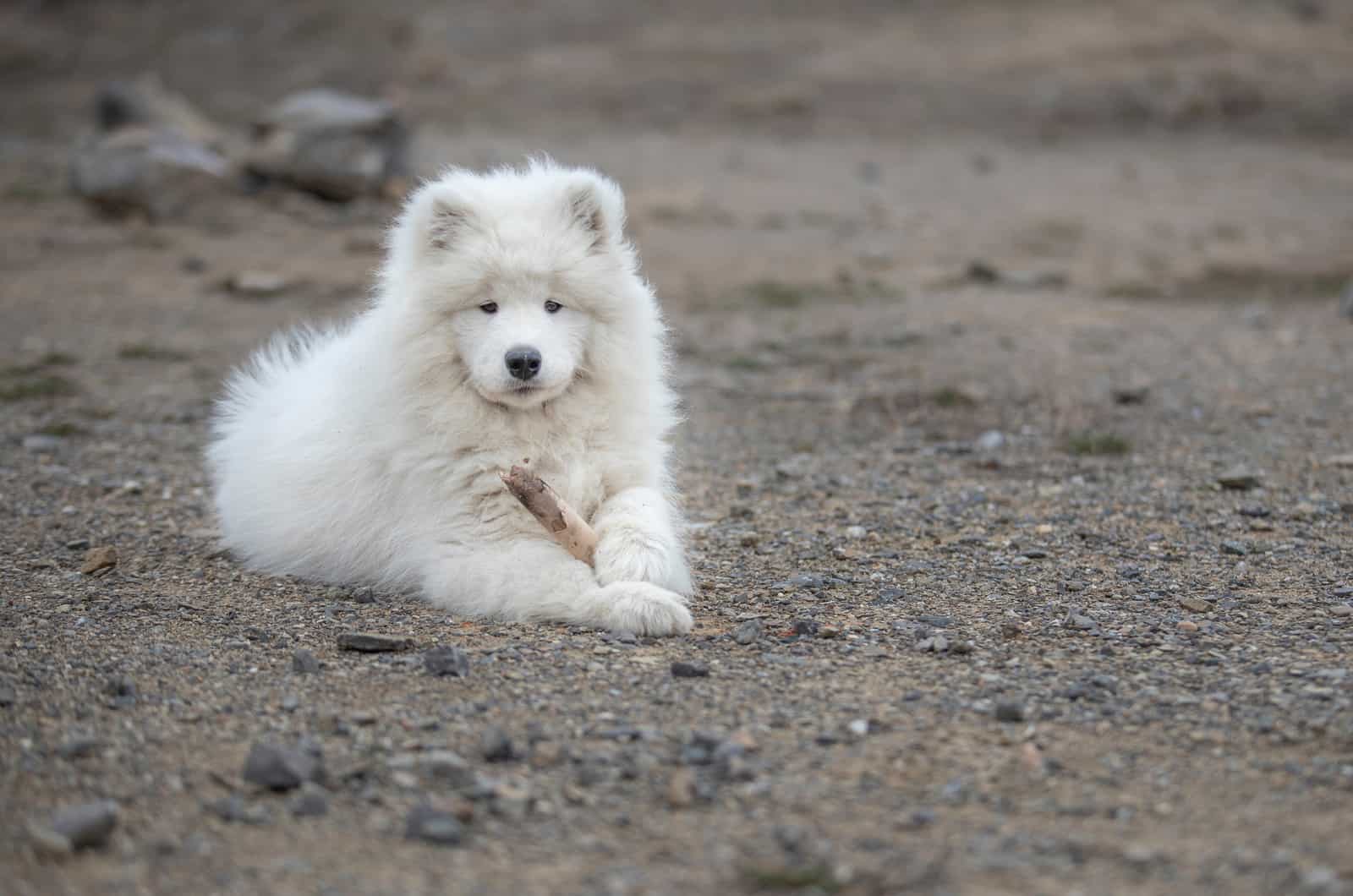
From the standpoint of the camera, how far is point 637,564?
5.23 m

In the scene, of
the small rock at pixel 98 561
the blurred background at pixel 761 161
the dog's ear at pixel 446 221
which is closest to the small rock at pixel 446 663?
the dog's ear at pixel 446 221

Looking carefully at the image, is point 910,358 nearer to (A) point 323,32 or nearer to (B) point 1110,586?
(B) point 1110,586

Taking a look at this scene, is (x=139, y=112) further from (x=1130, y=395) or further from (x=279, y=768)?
(x=279, y=768)

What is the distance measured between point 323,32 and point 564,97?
6526 millimetres

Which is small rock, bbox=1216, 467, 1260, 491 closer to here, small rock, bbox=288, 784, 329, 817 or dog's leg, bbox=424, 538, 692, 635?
dog's leg, bbox=424, 538, 692, 635

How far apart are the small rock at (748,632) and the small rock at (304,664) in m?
1.41

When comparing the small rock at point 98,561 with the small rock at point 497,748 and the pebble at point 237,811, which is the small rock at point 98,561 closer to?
the pebble at point 237,811

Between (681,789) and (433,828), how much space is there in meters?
0.64

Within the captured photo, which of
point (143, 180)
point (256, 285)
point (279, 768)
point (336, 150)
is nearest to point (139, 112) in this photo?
point (143, 180)

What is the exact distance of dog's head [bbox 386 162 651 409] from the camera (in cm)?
524

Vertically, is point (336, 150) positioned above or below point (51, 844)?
above

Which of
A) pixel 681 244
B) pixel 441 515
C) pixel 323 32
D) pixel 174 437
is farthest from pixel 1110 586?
pixel 323 32

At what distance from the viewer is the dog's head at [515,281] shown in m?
5.24

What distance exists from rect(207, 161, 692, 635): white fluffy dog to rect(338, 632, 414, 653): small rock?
472 mm
